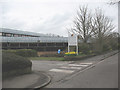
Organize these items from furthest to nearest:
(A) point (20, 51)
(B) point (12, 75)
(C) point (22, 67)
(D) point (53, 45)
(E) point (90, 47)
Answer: (D) point (53, 45), (E) point (90, 47), (A) point (20, 51), (C) point (22, 67), (B) point (12, 75)

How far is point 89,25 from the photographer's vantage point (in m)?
27.7

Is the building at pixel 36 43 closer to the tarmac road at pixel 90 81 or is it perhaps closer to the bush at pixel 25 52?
the bush at pixel 25 52

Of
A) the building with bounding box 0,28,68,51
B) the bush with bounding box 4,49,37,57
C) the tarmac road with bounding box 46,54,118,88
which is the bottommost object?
the tarmac road with bounding box 46,54,118,88

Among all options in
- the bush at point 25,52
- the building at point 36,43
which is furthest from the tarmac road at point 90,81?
the building at point 36,43

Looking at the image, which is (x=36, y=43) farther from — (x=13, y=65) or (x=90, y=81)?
(x=90, y=81)

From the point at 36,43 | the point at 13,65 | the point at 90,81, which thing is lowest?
the point at 90,81

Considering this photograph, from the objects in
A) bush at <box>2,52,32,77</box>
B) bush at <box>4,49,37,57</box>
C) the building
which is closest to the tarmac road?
bush at <box>2,52,32,77</box>

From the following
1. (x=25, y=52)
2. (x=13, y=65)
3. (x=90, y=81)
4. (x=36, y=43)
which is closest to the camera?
(x=90, y=81)

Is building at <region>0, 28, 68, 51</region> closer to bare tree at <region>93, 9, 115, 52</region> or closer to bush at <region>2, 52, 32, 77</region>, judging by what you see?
bare tree at <region>93, 9, 115, 52</region>

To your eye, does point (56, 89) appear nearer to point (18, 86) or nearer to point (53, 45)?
point (18, 86)

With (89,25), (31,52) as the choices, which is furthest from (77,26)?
(31,52)

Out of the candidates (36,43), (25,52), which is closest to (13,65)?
(25,52)

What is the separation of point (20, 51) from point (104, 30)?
67.9 feet

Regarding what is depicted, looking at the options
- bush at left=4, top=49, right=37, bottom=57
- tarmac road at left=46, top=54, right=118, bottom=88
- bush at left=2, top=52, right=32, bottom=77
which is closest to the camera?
tarmac road at left=46, top=54, right=118, bottom=88
